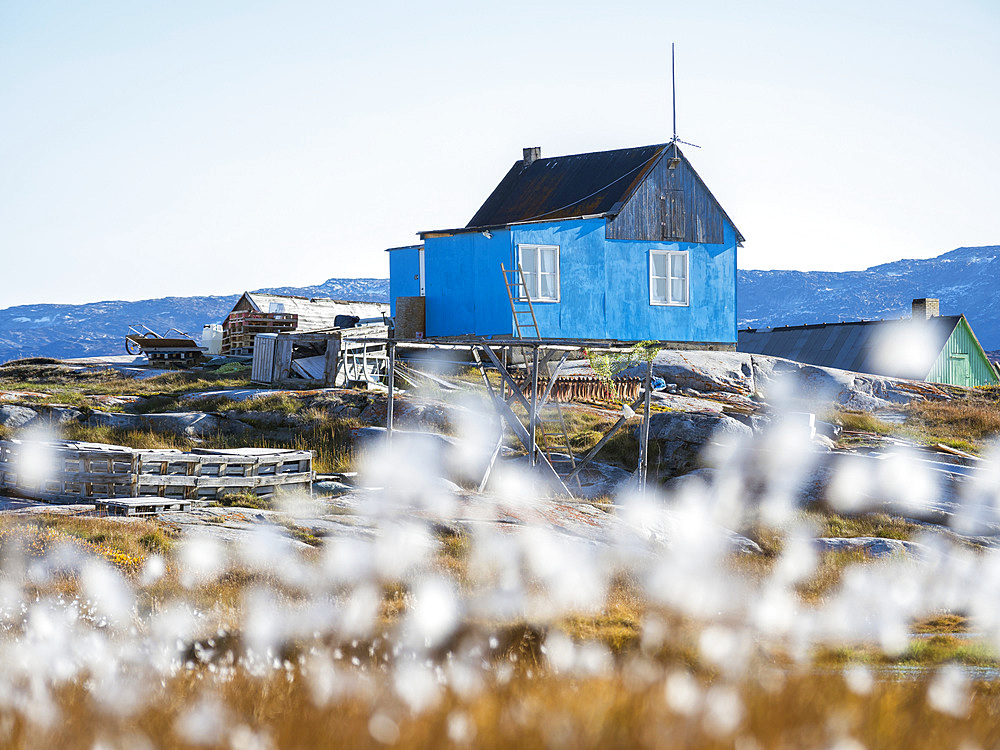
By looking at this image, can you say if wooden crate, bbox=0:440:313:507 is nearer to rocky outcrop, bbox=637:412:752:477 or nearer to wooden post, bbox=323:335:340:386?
rocky outcrop, bbox=637:412:752:477

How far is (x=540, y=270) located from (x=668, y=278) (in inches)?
154

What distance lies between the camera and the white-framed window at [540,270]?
24812mm

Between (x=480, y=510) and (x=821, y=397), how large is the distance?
73.3ft

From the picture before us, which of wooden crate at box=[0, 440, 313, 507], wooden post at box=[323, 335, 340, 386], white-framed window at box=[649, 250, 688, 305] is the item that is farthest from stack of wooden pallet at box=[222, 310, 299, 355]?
wooden crate at box=[0, 440, 313, 507]

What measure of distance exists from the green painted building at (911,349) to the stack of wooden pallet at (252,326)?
27.8 meters

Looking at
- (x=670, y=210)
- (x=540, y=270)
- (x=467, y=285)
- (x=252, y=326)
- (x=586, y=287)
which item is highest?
(x=670, y=210)

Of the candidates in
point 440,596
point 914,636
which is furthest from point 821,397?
point 440,596

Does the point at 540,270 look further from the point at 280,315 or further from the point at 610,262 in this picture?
the point at 280,315

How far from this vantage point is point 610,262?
25797 millimetres

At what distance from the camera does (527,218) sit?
2761 centimetres

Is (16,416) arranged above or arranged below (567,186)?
below

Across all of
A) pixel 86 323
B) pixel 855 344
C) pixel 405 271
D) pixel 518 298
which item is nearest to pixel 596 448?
pixel 518 298

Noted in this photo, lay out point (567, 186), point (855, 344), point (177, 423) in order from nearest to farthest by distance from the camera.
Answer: point (177, 423), point (567, 186), point (855, 344)

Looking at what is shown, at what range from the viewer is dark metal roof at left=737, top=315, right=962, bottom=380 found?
4694 centimetres
